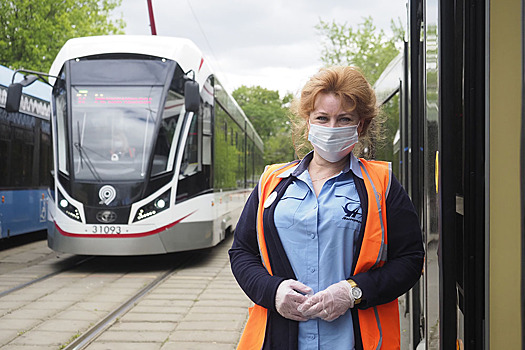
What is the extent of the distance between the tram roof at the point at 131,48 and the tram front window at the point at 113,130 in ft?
1.70

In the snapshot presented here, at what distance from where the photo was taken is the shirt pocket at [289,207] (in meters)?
2.21

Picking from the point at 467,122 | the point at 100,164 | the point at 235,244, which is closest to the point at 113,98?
the point at 100,164

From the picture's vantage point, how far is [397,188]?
2.23m

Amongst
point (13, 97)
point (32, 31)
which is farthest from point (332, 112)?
point (32, 31)

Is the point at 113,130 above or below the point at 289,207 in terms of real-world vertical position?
above

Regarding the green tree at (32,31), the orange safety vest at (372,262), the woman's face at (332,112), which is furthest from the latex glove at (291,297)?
the green tree at (32,31)

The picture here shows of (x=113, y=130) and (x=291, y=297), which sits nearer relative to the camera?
(x=291, y=297)

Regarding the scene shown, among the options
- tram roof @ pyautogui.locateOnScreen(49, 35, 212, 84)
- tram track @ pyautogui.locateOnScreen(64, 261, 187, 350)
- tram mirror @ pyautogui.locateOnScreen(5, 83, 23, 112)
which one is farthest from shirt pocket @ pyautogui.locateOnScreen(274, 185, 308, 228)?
tram mirror @ pyautogui.locateOnScreen(5, 83, 23, 112)

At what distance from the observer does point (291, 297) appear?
82.3 inches

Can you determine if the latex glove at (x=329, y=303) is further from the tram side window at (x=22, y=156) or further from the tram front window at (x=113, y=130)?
the tram side window at (x=22, y=156)

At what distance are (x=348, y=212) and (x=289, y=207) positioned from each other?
0.67 ft

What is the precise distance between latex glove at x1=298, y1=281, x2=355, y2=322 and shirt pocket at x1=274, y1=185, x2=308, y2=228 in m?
0.26

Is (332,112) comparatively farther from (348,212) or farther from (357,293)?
(357,293)

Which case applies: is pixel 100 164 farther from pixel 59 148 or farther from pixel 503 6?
pixel 503 6
